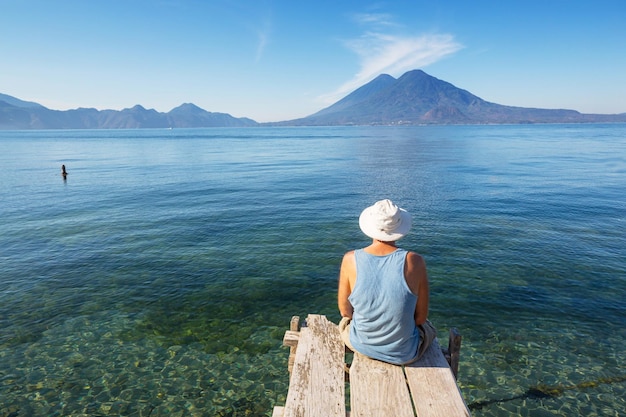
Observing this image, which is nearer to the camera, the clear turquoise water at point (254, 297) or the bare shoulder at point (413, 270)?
the bare shoulder at point (413, 270)

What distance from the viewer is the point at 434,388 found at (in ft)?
17.3

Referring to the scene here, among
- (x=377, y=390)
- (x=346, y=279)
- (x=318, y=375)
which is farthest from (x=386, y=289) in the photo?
(x=318, y=375)

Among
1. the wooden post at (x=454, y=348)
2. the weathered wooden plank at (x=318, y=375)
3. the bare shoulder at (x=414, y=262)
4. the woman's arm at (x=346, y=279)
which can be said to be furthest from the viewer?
the wooden post at (x=454, y=348)

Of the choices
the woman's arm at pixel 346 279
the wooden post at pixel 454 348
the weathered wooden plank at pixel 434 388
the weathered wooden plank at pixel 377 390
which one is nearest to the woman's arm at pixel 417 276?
the woman's arm at pixel 346 279

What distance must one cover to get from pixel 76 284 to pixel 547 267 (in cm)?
2186

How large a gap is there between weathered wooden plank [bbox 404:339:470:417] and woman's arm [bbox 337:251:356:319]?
4.44 ft

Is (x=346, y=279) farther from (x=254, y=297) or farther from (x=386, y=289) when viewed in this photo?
(x=254, y=297)

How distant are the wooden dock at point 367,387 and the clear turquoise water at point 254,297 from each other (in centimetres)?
448

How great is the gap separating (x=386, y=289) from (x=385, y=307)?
304mm

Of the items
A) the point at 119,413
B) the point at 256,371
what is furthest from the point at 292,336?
the point at 119,413

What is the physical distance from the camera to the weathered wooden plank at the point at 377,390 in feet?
15.8

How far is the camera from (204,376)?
10352 mm

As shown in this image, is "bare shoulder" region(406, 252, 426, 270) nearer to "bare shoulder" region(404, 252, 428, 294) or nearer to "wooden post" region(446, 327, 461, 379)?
"bare shoulder" region(404, 252, 428, 294)

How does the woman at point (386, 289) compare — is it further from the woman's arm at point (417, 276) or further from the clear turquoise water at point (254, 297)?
the clear turquoise water at point (254, 297)
